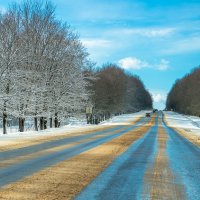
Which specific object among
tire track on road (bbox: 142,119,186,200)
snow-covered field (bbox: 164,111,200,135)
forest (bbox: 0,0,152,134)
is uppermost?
forest (bbox: 0,0,152,134)

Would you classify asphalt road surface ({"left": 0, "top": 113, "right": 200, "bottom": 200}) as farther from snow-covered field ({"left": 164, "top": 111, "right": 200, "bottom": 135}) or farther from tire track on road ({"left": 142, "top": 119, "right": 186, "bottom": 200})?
snow-covered field ({"left": 164, "top": 111, "right": 200, "bottom": 135})

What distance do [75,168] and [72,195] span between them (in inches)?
162

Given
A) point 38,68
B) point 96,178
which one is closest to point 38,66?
point 38,68

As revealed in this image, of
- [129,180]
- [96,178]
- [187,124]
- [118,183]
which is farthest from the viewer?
[187,124]

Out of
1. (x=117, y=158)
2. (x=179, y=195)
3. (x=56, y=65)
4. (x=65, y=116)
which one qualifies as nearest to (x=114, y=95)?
(x=65, y=116)

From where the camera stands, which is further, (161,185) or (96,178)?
(96,178)

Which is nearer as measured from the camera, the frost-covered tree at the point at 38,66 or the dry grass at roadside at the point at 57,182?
Result: the dry grass at roadside at the point at 57,182

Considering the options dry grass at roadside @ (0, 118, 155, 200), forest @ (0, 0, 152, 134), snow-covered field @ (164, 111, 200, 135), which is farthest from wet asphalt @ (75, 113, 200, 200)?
snow-covered field @ (164, 111, 200, 135)

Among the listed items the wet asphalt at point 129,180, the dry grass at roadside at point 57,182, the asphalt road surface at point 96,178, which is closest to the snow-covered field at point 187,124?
the wet asphalt at point 129,180

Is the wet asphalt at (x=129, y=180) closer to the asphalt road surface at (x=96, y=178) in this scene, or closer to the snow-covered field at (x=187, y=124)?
the asphalt road surface at (x=96, y=178)

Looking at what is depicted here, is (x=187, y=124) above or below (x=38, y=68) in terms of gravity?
below

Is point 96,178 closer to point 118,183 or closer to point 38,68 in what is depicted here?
point 118,183

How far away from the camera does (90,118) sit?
235 ft

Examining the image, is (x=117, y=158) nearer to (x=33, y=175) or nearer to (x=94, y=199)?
(x=33, y=175)
